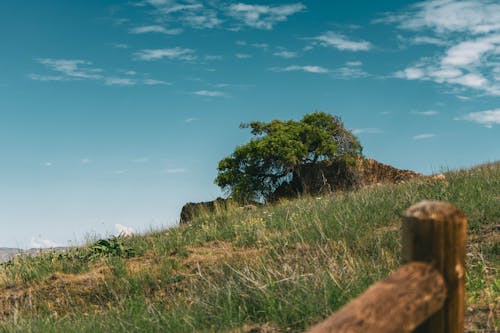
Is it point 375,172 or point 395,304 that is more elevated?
point 375,172

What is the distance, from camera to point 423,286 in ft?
7.61

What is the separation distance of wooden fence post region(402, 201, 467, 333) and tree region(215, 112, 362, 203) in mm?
19421

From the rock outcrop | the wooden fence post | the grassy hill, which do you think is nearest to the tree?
the rock outcrop

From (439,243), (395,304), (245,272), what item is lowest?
(245,272)

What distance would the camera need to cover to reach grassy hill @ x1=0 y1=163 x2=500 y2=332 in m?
4.85

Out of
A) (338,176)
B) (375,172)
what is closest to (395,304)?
(338,176)

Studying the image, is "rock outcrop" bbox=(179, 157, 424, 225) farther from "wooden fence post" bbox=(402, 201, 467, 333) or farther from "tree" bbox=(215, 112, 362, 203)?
"wooden fence post" bbox=(402, 201, 467, 333)

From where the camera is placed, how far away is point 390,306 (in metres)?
2.15

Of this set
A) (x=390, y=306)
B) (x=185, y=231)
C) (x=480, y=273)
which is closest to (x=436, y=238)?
(x=390, y=306)

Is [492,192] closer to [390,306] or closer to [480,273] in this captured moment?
[480,273]

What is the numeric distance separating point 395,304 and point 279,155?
797 inches

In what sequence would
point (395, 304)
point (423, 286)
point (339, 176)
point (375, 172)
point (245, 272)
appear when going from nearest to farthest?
point (395, 304), point (423, 286), point (245, 272), point (339, 176), point (375, 172)

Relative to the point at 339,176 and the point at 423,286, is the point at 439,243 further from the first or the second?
the point at 339,176

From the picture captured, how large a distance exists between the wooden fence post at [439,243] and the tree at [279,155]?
19.4m
